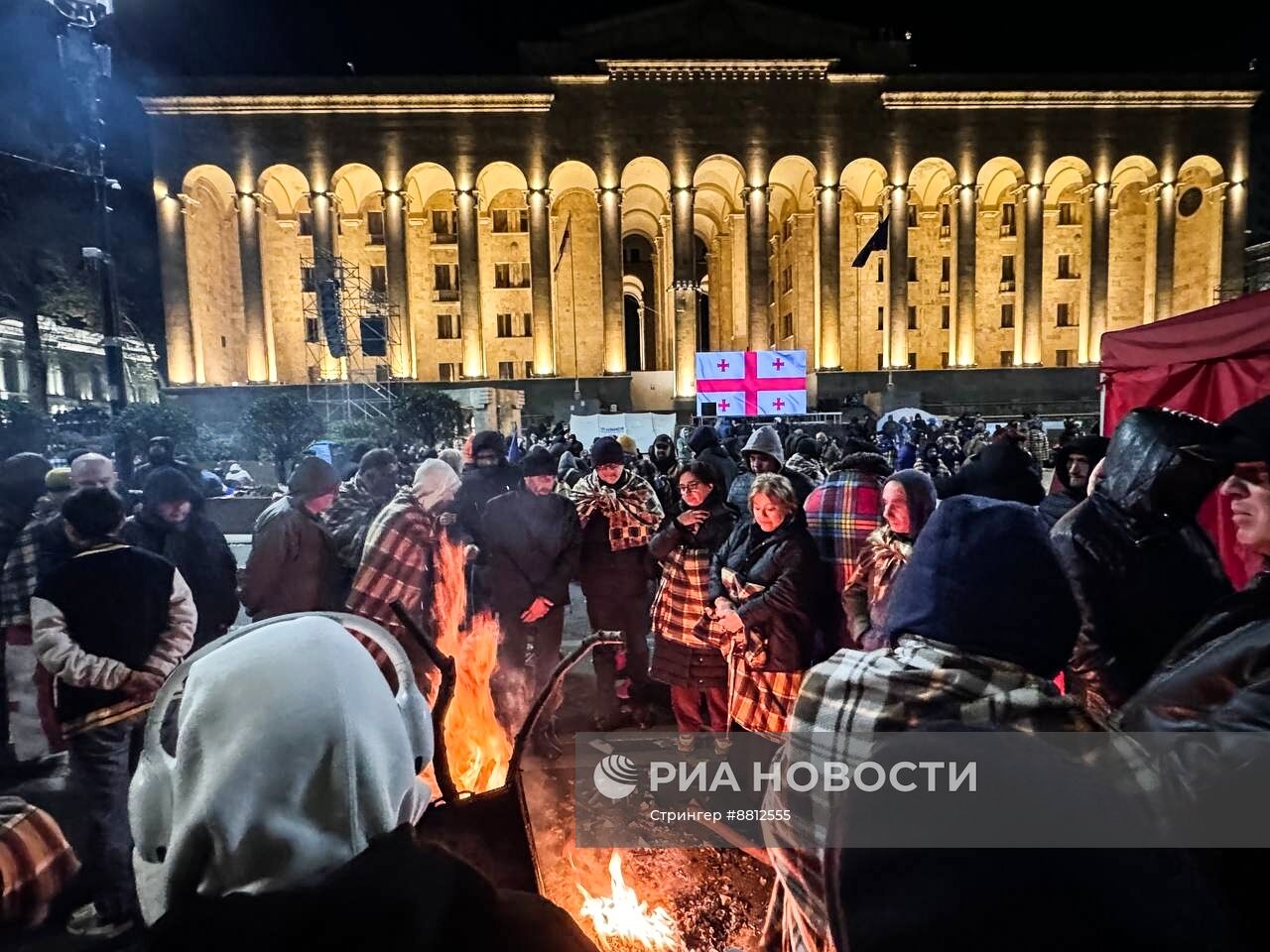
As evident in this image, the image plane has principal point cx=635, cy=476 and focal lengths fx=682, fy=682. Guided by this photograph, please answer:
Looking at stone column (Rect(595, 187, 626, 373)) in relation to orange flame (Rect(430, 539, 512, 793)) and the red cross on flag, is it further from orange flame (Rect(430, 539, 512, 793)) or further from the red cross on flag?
orange flame (Rect(430, 539, 512, 793))

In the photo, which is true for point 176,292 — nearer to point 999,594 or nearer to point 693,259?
point 693,259

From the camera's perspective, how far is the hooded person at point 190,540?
13.9ft

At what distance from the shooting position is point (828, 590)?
3805 mm

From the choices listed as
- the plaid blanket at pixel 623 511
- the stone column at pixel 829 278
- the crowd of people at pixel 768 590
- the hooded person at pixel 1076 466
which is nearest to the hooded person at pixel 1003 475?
the crowd of people at pixel 768 590

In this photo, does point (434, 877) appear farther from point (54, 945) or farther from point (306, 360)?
point (306, 360)

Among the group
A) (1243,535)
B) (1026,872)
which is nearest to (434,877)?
(1026,872)

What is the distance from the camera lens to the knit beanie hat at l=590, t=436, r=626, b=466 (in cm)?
526

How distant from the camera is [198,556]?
4.38 metres

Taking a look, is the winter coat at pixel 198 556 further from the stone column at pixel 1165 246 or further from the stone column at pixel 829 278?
the stone column at pixel 1165 246

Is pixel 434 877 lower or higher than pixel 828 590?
higher

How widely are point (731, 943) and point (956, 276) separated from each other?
3912cm

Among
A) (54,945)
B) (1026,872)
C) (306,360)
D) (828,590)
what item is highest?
(306,360)

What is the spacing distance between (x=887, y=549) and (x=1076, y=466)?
1.64 meters

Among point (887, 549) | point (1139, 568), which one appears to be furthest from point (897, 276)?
point (1139, 568)
